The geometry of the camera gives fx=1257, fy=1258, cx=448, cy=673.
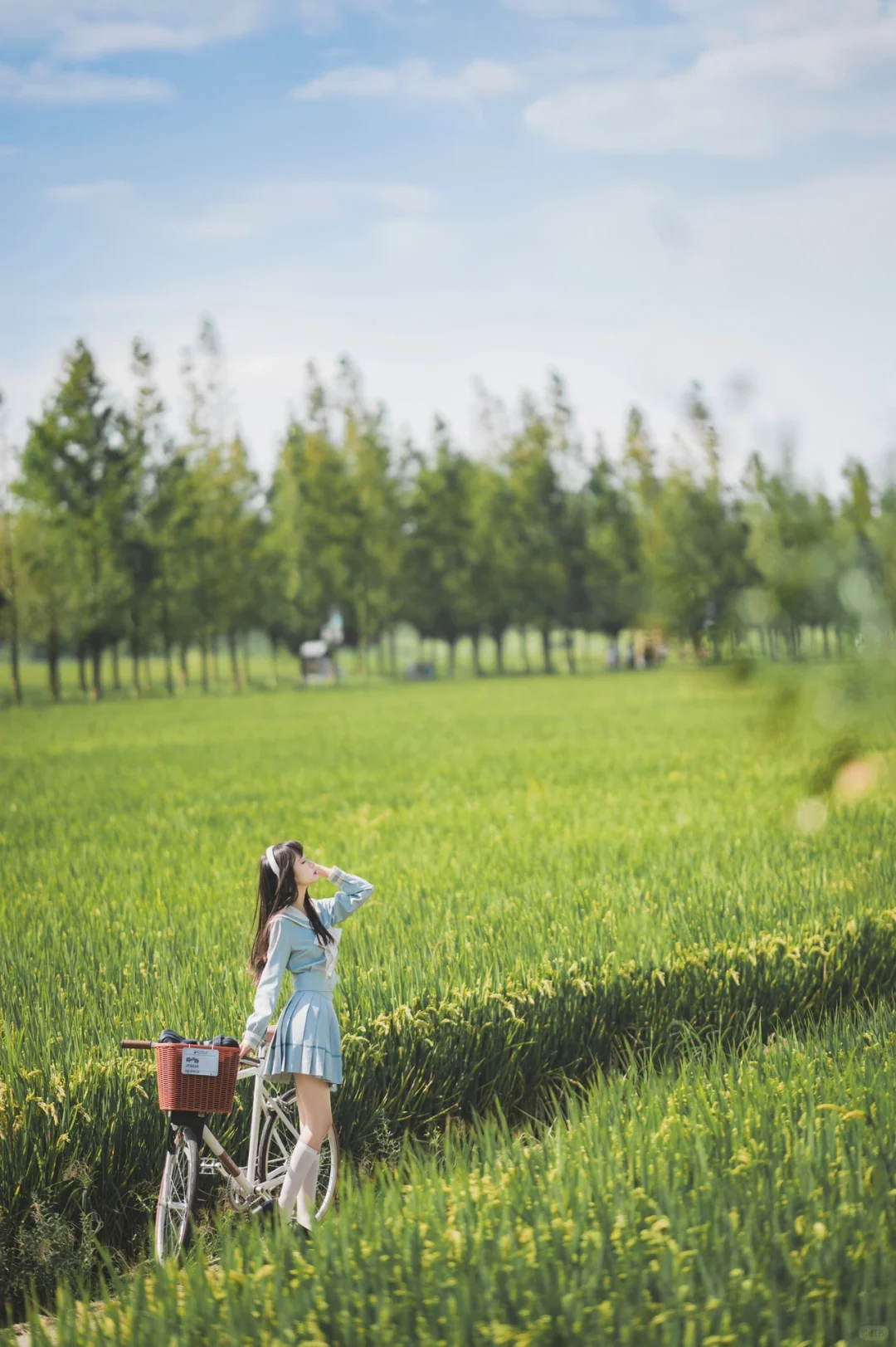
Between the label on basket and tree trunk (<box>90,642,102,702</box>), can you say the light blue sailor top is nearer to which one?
the label on basket

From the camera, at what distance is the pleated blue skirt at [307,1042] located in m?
4.39

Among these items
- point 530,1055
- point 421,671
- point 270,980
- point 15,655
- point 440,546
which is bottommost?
point 530,1055

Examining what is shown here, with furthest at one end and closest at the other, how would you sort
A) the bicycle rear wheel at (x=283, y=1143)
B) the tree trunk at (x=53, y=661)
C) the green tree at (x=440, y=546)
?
the green tree at (x=440, y=546), the tree trunk at (x=53, y=661), the bicycle rear wheel at (x=283, y=1143)

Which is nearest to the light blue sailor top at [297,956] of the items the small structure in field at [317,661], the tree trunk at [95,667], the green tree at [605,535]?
the tree trunk at [95,667]

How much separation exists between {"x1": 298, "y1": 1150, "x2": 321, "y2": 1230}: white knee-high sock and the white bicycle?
0.18ft

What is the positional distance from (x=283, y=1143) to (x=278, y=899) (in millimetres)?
990

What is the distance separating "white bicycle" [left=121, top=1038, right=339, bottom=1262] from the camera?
4070mm

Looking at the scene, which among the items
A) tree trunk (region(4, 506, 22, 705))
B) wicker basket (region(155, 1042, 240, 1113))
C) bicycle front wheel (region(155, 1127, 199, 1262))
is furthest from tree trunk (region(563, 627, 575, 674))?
wicker basket (region(155, 1042, 240, 1113))

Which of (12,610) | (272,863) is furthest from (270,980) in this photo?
(12,610)

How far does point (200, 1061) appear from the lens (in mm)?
4074

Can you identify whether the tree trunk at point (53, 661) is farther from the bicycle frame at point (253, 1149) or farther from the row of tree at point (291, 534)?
the bicycle frame at point (253, 1149)

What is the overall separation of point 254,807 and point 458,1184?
10.8 meters

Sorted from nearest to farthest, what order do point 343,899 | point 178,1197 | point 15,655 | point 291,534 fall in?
point 178,1197 < point 343,899 < point 15,655 < point 291,534

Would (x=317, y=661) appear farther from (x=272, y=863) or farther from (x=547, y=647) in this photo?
(x=272, y=863)
